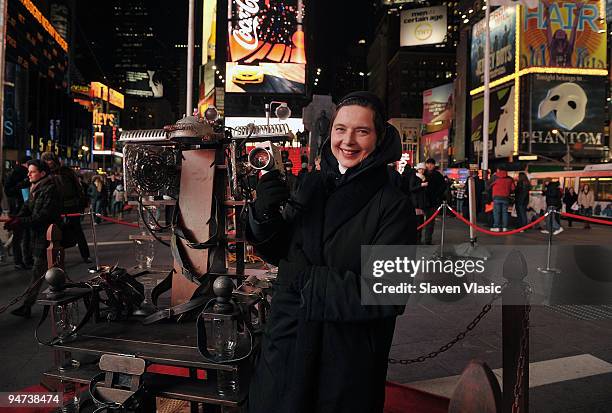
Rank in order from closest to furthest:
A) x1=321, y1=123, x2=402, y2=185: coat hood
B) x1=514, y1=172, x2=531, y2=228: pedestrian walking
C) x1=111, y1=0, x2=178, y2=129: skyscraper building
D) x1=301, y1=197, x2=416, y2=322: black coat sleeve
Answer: x1=301, y1=197, x2=416, y2=322: black coat sleeve → x1=321, y1=123, x2=402, y2=185: coat hood → x1=514, y1=172, x2=531, y2=228: pedestrian walking → x1=111, y1=0, x2=178, y2=129: skyscraper building

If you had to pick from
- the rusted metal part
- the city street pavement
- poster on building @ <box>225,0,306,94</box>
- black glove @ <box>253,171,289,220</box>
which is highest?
poster on building @ <box>225,0,306,94</box>

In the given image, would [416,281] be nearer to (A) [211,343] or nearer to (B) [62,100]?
(A) [211,343]

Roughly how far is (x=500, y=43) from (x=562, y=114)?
28.1 ft

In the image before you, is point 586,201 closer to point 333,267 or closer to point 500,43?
point 500,43

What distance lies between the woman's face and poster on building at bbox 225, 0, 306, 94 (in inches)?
1405

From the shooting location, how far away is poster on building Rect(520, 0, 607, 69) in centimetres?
3891

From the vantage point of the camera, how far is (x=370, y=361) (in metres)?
1.81

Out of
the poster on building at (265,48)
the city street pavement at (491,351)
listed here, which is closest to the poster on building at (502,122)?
the poster on building at (265,48)

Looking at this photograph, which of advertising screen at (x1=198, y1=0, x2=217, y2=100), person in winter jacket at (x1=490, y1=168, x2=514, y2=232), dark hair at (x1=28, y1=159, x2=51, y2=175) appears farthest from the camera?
advertising screen at (x1=198, y1=0, x2=217, y2=100)

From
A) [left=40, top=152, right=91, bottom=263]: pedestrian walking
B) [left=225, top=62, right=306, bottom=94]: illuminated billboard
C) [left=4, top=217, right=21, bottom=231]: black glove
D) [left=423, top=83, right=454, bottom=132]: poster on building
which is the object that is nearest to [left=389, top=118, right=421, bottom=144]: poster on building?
[left=423, top=83, right=454, bottom=132]: poster on building

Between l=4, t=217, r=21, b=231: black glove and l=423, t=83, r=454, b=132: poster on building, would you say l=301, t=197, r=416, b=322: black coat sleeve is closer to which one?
l=4, t=217, r=21, b=231: black glove

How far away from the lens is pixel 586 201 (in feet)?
78.8

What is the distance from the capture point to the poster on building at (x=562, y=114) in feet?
132

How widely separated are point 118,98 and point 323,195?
11153cm
